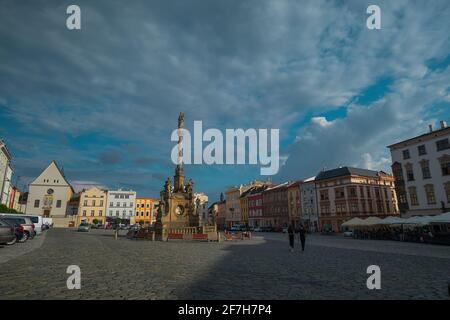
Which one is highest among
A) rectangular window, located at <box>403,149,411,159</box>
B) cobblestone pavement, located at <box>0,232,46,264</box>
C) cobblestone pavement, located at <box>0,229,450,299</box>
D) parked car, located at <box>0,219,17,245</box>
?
rectangular window, located at <box>403,149,411,159</box>

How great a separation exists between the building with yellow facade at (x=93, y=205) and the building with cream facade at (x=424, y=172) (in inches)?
3184

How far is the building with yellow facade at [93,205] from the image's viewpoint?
292ft

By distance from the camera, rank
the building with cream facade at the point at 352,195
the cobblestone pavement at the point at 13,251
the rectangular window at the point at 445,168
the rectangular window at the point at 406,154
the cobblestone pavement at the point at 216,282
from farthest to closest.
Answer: the building with cream facade at the point at 352,195, the rectangular window at the point at 406,154, the rectangular window at the point at 445,168, the cobblestone pavement at the point at 13,251, the cobblestone pavement at the point at 216,282

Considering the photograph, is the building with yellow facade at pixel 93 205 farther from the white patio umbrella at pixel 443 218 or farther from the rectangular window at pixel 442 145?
the rectangular window at pixel 442 145

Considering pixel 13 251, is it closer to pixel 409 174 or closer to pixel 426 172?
pixel 426 172

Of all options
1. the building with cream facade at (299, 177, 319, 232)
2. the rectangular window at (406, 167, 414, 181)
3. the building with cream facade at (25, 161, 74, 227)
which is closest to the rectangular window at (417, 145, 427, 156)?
the rectangular window at (406, 167, 414, 181)

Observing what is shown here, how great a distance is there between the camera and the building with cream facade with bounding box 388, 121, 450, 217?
38.1 m

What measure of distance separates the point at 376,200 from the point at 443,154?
83.8 ft

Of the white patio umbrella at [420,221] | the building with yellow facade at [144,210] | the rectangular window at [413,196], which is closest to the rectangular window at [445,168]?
the rectangular window at [413,196]

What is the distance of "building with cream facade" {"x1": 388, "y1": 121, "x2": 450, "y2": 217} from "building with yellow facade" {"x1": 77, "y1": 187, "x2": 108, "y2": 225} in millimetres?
80877

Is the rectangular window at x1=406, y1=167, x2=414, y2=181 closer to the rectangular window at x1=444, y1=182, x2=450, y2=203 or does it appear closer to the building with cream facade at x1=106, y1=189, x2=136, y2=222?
the rectangular window at x1=444, y1=182, x2=450, y2=203

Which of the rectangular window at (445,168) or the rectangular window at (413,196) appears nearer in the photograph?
the rectangular window at (445,168)
